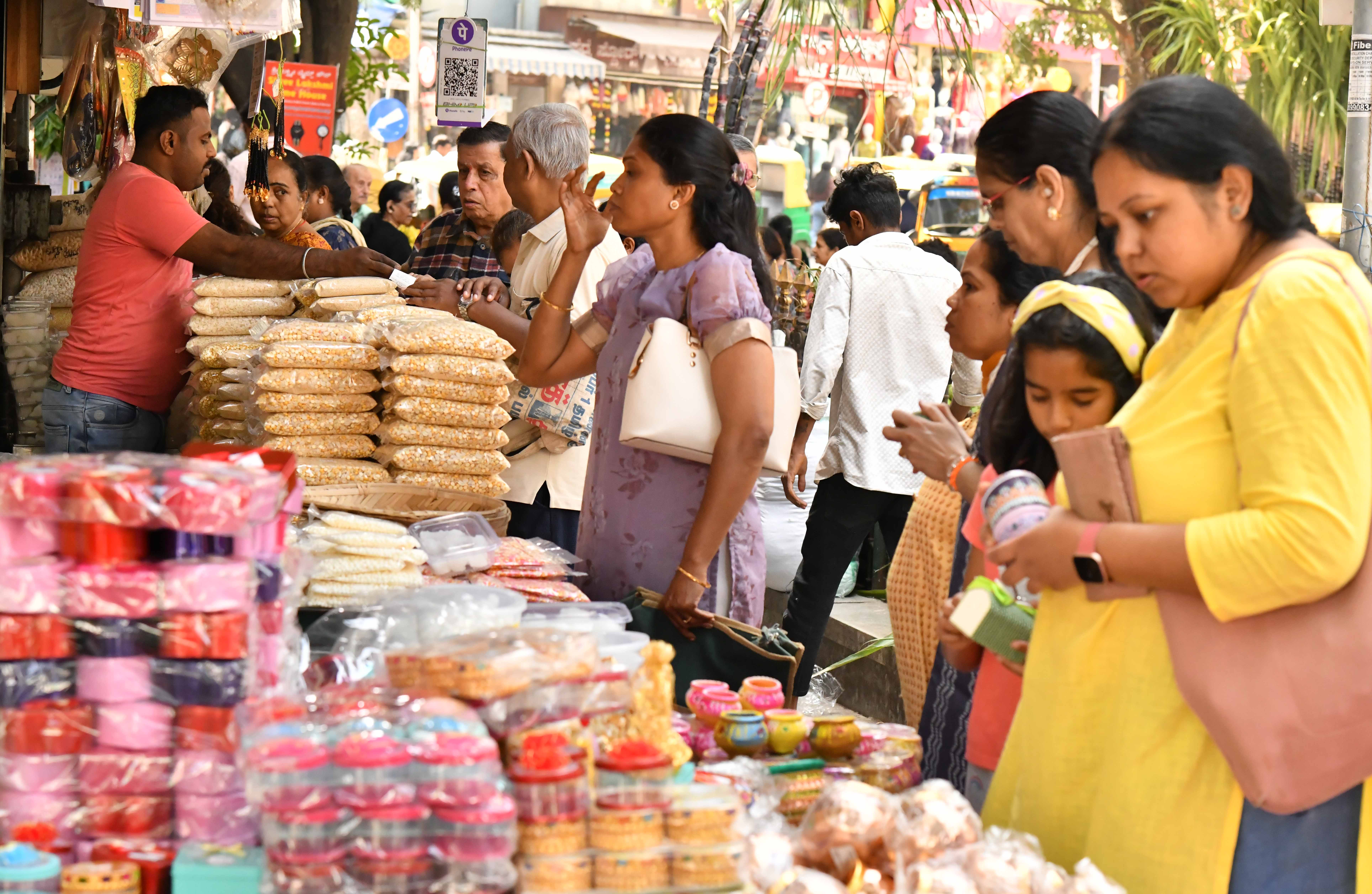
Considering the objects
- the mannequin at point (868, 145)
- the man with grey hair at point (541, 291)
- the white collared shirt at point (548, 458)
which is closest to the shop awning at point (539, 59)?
the mannequin at point (868, 145)

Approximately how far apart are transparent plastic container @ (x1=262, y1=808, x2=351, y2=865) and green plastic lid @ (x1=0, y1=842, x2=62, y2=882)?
0.80ft

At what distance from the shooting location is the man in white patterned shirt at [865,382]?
4578mm

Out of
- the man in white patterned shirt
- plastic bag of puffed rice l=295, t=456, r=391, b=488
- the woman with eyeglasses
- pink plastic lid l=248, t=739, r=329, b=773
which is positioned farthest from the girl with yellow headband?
the woman with eyeglasses

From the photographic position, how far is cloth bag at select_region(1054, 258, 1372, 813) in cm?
152

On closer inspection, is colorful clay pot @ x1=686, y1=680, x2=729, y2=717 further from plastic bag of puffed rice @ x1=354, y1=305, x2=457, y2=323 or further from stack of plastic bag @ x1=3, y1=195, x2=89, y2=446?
stack of plastic bag @ x1=3, y1=195, x2=89, y2=446

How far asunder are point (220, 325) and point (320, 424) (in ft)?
2.24

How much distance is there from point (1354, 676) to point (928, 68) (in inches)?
1031

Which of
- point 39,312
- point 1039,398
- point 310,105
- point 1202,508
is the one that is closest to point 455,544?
point 1039,398

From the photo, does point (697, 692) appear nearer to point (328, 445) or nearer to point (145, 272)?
point (328, 445)

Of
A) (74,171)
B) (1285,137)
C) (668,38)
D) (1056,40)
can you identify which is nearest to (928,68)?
(1056,40)

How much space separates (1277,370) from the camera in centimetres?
145

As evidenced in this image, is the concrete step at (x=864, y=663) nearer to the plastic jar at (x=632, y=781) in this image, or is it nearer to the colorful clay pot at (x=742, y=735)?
the colorful clay pot at (x=742, y=735)

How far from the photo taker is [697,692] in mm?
2088

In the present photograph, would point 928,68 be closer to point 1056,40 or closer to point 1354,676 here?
point 1056,40
